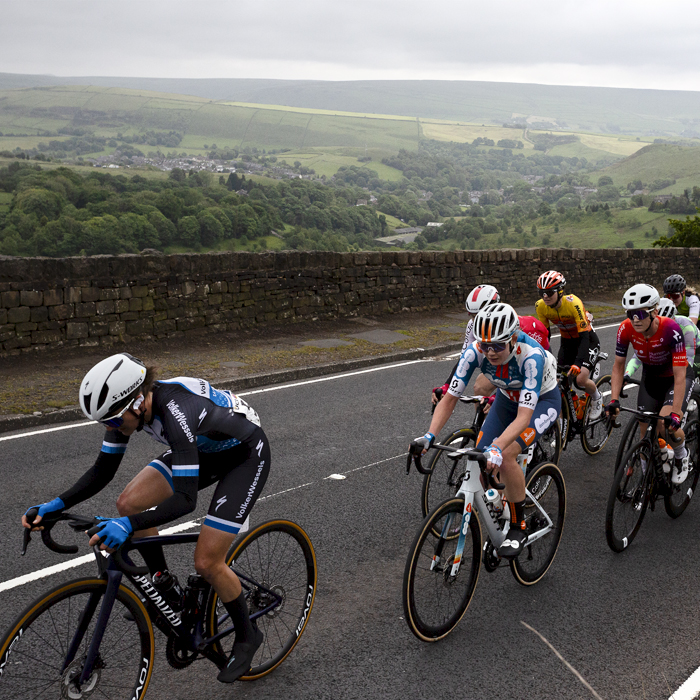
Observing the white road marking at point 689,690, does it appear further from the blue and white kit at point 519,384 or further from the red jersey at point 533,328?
the red jersey at point 533,328

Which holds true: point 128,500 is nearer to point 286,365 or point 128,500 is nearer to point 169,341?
point 286,365

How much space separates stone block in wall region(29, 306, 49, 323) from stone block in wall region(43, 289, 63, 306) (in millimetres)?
108

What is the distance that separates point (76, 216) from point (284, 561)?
1660cm

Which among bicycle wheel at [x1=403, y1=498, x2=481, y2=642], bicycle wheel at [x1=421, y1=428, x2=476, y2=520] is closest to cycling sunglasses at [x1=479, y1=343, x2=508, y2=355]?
bicycle wheel at [x1=403, y1=498, x2=481, y2=642]

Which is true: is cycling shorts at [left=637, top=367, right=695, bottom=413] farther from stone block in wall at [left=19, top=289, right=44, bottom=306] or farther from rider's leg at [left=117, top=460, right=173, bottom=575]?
stone block in wall at [left=19, top=289, right=44, bottom=306]

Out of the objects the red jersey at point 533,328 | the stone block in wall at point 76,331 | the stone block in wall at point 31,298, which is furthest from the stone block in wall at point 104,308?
the red jersey at point 533,328

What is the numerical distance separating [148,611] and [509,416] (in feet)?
10.5

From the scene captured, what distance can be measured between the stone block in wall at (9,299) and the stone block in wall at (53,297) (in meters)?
0.50

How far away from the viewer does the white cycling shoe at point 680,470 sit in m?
6.32

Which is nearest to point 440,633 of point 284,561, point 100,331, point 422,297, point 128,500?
point 284,561

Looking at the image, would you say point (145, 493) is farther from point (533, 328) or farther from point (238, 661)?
point (533, 328)

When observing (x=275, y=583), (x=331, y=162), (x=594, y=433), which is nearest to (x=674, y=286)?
(x=594, y=433)

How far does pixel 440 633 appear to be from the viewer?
14.6 ft

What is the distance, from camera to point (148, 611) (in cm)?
344
